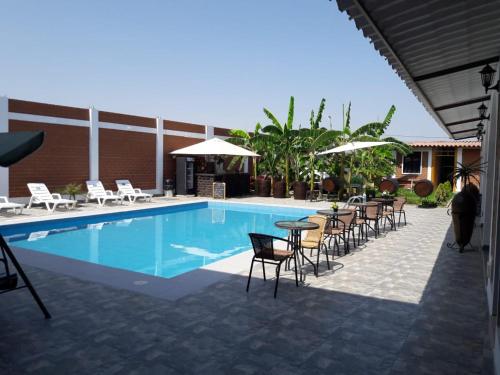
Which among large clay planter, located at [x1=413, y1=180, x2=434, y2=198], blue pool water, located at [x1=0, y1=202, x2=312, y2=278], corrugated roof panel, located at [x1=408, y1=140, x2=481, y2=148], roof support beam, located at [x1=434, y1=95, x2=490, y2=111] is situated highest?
corrugated roof panel, located at [x1=408, y1=140, x2=481, y2=148]

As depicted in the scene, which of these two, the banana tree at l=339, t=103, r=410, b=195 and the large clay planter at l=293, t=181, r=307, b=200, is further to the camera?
the large clay planter at l=293, t=181, r=307, b=200

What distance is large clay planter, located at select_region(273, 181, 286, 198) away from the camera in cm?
1833

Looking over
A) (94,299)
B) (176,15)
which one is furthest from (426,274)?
(176,15)

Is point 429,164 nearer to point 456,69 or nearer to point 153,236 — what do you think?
point 153,236

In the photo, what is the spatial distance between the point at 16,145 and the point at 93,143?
13.2 meters

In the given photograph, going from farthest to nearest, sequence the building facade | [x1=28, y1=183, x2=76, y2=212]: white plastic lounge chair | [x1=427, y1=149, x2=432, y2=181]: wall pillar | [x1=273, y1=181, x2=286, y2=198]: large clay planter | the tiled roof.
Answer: [x1=427, y1=149, x2=432, y2=181]: wall pillar
the building facade
the tiled roof
[x1=273, y1=181, x2=286, y2=198]: large clay planter
[x1=28, y1=183, x2=76, y2=212]: white plastic lounge chair

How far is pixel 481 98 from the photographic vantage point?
30.4ft

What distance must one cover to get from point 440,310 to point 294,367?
222cm

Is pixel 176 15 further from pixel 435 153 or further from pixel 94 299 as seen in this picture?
pixel 435 153

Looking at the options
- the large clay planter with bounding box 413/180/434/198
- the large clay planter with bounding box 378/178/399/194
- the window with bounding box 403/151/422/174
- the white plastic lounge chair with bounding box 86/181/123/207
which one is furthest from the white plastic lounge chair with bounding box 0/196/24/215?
the window with bounding box 403/151/422/174

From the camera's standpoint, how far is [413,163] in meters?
25.2

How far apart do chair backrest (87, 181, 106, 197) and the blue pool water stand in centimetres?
203

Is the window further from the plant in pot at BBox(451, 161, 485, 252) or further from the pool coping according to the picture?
the pool coping

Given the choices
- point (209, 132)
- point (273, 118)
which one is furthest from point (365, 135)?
point (209, 132)
